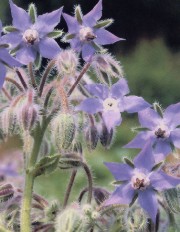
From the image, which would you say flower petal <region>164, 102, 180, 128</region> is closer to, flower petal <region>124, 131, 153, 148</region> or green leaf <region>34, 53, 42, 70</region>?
flower petal <region>124, 131, 153, 148</region>

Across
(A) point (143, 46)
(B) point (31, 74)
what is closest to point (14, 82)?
(B) point (31, 74)

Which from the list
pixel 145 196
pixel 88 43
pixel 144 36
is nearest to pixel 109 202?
pixel 145 196

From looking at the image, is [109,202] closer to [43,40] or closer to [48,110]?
[48,110]

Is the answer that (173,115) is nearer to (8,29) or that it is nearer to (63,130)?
(63,130)

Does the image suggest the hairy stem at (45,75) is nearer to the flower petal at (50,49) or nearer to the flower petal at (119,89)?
the flower petal at (50,49)

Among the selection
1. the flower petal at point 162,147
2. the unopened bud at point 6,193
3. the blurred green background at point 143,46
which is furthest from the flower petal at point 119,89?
the blurred green background at point 143,46

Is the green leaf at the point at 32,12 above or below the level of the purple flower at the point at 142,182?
above

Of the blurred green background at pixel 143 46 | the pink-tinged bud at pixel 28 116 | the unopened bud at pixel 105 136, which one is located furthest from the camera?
the blurred green background at pixel 143 46
